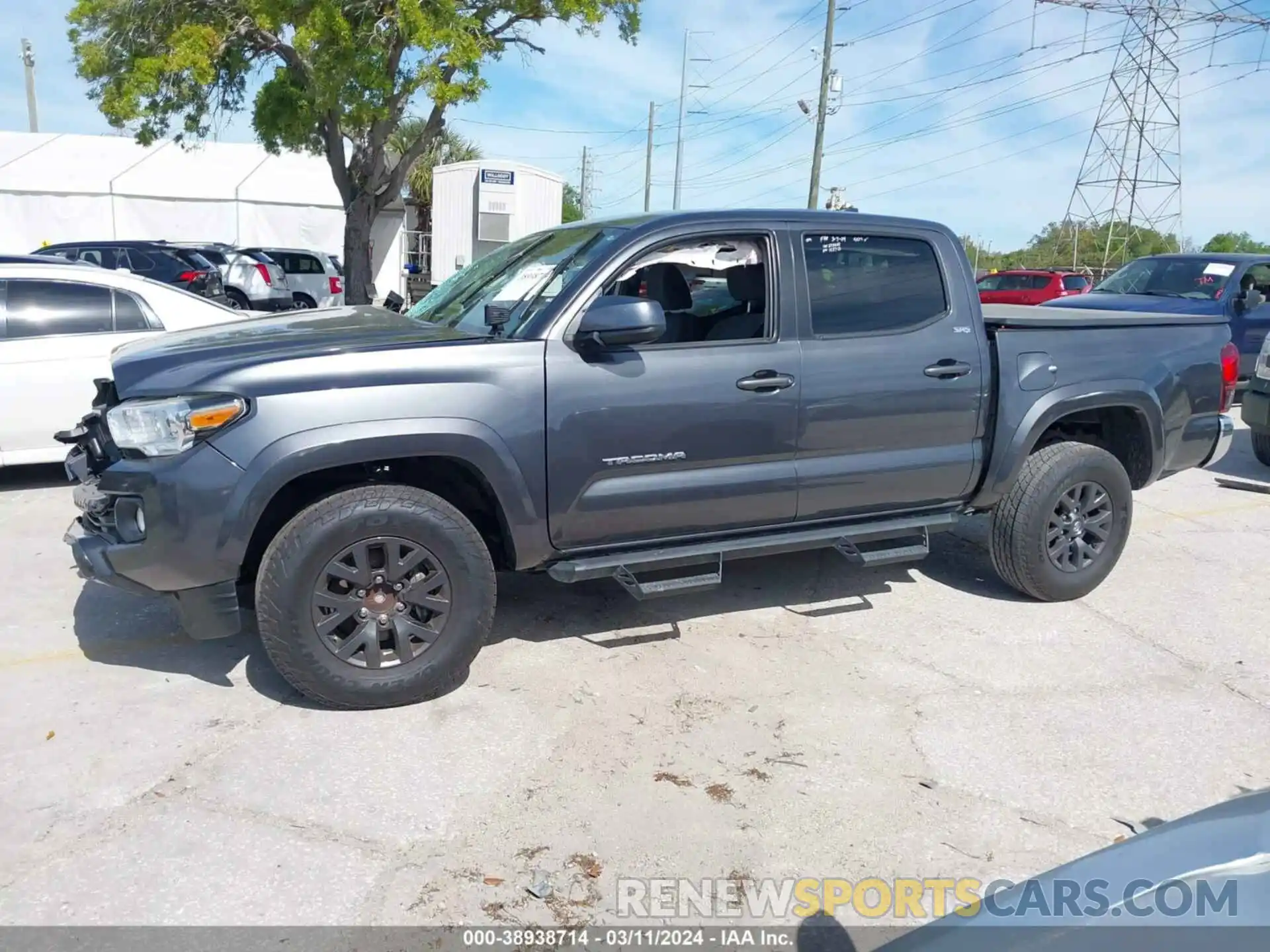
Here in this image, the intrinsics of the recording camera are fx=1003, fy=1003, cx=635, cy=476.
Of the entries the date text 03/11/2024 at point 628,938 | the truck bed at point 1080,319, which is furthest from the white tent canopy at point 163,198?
the date text 03/11/2024 at point 628,938

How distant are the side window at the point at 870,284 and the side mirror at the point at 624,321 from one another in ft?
3.13

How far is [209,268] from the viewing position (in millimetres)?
18141

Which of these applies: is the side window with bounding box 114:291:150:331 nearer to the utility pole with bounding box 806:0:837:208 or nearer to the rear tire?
the rear tire

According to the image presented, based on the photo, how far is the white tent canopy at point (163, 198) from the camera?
2817 centimetres

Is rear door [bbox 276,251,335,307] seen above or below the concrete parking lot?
above

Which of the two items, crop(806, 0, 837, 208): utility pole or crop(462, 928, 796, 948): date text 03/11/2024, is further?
crop(806, 0, 837, 208): utility pole

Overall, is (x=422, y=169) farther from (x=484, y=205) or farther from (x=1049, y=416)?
(x=1049, y=416)

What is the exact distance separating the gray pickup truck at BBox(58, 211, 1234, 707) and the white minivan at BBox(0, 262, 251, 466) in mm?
2996

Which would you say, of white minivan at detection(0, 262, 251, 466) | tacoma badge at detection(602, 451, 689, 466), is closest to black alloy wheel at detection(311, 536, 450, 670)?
tacoma badge at detection(602, 451, 689, 466)

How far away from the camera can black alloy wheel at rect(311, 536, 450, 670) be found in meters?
3.72

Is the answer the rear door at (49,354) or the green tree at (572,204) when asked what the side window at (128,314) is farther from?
the green tree at (572,204)

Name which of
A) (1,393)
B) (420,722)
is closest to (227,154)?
(1,393)

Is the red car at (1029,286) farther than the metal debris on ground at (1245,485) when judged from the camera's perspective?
Yes

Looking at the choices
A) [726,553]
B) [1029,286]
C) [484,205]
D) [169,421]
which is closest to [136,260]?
[484,205]
